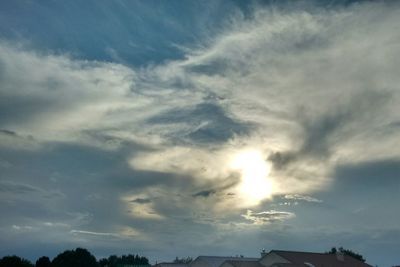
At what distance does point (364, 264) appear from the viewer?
110 metres

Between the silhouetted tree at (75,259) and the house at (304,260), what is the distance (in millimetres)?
48979

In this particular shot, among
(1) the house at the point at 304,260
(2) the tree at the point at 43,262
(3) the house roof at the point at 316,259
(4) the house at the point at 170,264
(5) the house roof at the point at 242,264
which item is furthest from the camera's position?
(2) the tree at the point at 43,262

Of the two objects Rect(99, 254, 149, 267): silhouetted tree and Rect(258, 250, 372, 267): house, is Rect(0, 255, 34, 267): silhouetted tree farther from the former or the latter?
Rect(258, 250, 372, 267): house

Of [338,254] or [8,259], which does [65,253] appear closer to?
[8,259]

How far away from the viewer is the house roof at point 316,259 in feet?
318

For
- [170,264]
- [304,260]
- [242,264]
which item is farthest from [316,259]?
[170,264]

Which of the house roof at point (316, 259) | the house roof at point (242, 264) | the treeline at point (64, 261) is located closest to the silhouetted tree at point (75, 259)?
the treeline at point (64, 261)

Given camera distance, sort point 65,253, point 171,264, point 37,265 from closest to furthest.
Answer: point 171,264, point 37,265, point 65,253

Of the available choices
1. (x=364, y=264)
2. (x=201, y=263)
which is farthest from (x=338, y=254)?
(x=201, y=263)

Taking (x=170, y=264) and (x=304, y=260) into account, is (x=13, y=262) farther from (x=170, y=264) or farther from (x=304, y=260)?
(x=304, y=260)

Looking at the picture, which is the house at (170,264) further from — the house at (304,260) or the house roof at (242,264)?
the house at (304,260)

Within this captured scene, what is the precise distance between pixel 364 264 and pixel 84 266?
223ft

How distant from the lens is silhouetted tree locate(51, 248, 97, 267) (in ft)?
401

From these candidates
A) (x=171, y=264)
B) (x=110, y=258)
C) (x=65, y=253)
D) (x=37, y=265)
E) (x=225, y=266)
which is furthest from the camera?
(x=110, y=258)
